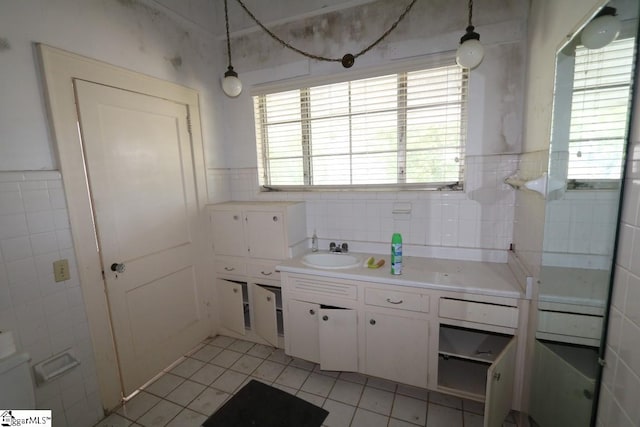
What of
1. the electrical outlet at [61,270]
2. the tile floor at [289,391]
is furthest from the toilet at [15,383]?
the tile floor at [289,391]

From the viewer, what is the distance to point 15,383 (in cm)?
127

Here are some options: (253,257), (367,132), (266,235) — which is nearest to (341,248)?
(266,235)

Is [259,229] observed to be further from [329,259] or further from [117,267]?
[117,267]

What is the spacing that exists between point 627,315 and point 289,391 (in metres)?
1.94

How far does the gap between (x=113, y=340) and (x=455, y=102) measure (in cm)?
295

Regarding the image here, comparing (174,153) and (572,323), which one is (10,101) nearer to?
(174,153)

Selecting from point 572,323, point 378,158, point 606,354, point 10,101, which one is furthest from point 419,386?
point 10,101

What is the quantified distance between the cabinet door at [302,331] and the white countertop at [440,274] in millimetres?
285

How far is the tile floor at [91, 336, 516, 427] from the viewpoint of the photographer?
185cm

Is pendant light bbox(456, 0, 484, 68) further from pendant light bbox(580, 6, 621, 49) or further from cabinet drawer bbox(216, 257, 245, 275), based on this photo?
cabinet drawer bbox(216, 257, 245, 275)

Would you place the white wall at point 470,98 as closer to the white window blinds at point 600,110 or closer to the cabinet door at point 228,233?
the cabinet door at point 228,233

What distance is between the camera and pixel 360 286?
6.62ft

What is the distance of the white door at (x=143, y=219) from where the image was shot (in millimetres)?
1896

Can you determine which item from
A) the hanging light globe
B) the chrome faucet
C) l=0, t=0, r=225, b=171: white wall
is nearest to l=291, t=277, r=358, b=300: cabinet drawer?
the chrome faucet
